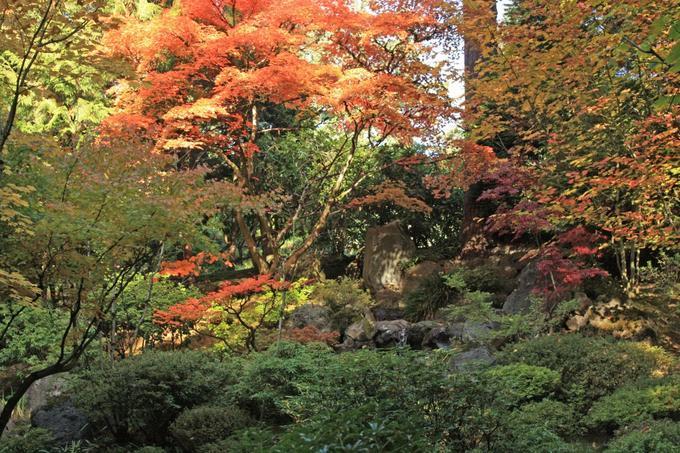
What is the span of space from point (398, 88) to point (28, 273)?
6.30 metres

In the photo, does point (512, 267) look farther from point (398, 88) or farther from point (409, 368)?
point (409, 368)

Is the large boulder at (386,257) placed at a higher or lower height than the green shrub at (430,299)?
higher

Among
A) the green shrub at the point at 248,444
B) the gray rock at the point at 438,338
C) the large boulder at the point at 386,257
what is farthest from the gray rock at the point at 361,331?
the green shrub at the point at 248,444

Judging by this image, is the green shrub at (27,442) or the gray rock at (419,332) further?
the gray rock at (419,332)

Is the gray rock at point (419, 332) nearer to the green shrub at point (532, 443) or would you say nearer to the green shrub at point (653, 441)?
the green shrub at point (653, 441)

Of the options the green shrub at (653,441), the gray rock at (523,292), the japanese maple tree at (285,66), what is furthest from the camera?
the gray rock at (523,292)

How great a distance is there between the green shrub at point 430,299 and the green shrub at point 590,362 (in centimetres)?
459

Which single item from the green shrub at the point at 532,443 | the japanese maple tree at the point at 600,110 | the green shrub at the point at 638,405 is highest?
the japanese maple tree at the point at 600,110

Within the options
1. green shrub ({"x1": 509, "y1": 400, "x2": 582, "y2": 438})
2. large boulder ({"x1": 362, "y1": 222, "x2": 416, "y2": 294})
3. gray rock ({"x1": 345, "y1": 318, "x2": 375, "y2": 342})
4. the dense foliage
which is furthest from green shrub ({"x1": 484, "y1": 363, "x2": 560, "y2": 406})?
large boulder ({"x1": 362, "y1": 222, "x2": 416, "y2": 294})

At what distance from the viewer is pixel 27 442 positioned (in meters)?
6.31

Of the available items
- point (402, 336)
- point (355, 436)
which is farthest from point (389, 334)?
point (355, 436)

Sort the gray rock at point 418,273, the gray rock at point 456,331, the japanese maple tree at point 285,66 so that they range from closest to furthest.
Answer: the gray rock at point 456,331 → the japanese maple tree at point 285,66 → the gray rock at point 418,273

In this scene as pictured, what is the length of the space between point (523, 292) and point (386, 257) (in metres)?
3.86

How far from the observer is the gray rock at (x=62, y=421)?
706 centimetres
